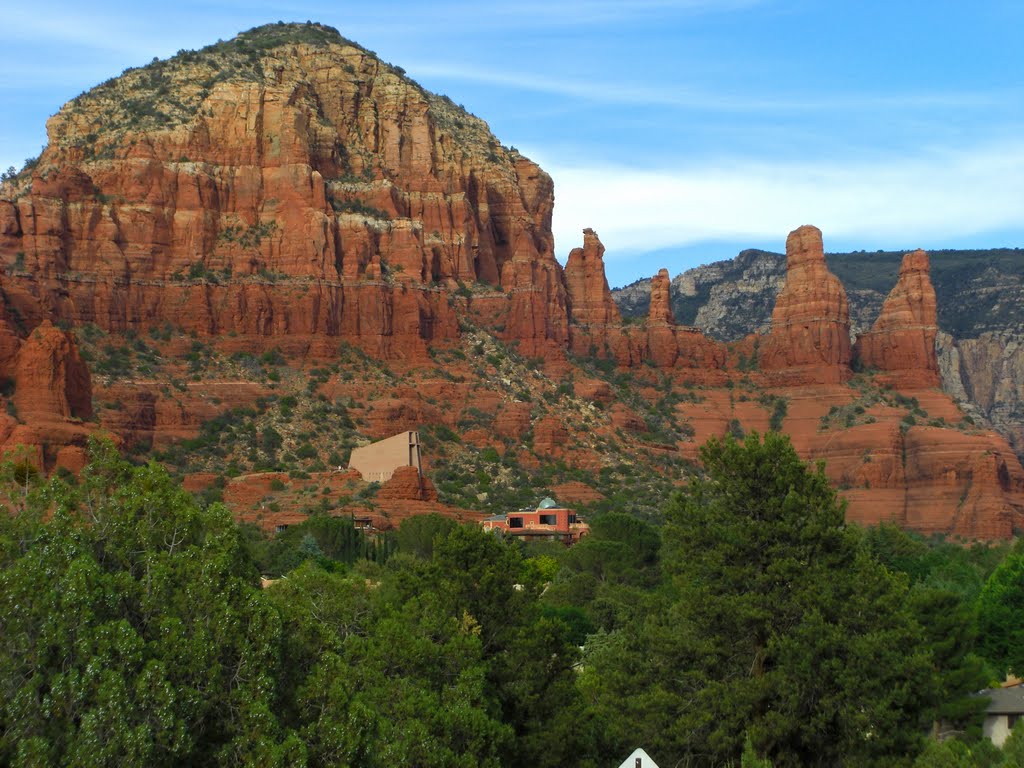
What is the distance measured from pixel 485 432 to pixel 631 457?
15.1 meters

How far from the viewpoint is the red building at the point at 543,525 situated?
384ft

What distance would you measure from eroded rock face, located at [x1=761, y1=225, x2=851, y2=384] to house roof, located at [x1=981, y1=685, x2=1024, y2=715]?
11425 centimetres

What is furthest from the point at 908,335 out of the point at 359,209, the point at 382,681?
the point at 382,681

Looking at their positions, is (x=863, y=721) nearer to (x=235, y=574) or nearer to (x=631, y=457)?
(x=235, y=574)

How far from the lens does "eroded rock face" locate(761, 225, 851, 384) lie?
16812 centimetres

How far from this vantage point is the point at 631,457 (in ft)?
479

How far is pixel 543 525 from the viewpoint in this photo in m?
119

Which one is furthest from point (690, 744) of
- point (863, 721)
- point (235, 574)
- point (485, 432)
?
point (485, 432)

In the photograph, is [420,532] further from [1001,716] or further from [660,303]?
[660,303]

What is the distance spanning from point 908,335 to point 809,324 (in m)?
10.2

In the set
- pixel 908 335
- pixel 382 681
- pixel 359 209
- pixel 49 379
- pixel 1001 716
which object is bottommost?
pixel 1001 716

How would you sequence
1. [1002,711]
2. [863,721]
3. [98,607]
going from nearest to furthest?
[98,607] < [863,721] < [1002,711]

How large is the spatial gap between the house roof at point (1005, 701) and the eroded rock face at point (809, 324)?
375 ft

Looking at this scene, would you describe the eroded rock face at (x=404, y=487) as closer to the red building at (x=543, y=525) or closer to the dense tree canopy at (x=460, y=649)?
the red building at (x=543, y=525)
